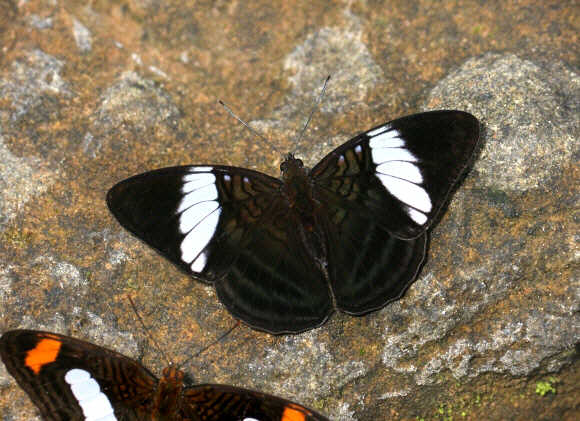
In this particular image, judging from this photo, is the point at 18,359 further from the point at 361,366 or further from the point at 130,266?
the point at 361,366

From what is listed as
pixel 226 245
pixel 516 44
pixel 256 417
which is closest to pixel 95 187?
pixel 226 245

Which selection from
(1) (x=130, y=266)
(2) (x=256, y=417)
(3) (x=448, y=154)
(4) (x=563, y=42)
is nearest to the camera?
(2) (x=256, y=417)

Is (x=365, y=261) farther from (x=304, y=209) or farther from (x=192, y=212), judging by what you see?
(x=192, y=212)

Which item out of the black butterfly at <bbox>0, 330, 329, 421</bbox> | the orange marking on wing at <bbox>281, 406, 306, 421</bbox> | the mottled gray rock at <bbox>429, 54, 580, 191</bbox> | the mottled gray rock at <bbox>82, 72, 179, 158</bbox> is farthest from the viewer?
the mottled gray rock at <bbox>82, 72, 179, 158</bbox>

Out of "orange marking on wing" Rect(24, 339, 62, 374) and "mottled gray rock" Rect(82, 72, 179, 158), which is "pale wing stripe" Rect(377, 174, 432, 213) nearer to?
"mottled gray rock" Rect(82, 72, 179, 158)

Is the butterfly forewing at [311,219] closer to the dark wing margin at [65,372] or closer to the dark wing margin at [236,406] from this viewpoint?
the dark wing margin at [236,406]

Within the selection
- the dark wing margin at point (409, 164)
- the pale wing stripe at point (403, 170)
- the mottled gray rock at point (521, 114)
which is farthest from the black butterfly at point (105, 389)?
the mottled gray rock at point (521, 114)

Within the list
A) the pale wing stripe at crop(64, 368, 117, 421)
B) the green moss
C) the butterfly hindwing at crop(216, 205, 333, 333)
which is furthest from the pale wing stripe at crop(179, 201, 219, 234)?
the green moss
